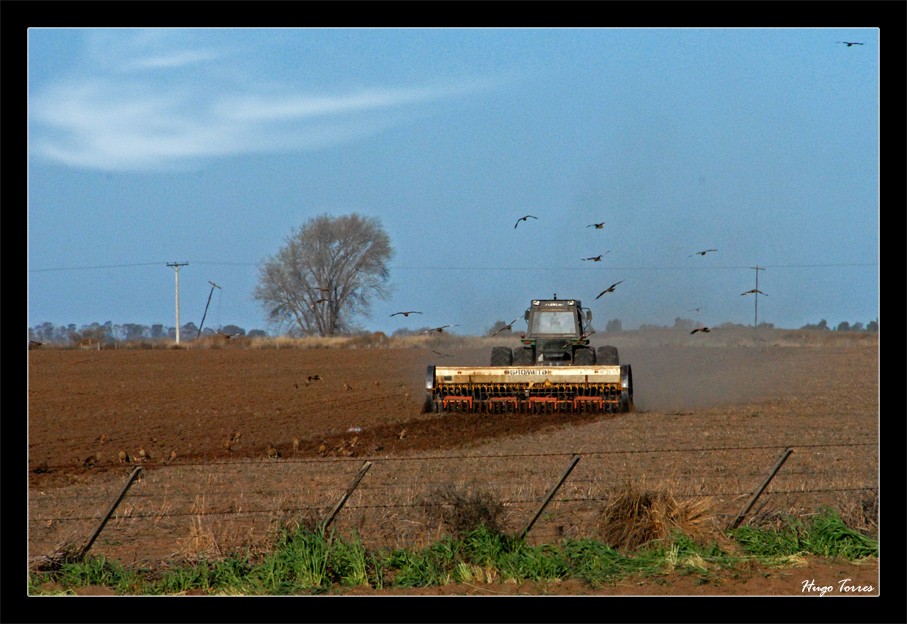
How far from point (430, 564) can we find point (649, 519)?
2059 millimetres

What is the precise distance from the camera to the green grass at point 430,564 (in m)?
8.70

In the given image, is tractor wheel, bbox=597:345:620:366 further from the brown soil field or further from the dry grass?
the dry grass

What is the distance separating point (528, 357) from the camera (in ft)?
79.4

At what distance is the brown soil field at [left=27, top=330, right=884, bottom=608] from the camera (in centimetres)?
998

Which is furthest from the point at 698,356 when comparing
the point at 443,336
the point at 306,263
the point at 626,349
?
the point at 306,263

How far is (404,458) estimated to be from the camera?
43.4 feet

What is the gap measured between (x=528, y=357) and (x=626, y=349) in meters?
21.4

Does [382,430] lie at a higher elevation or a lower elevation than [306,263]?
lower

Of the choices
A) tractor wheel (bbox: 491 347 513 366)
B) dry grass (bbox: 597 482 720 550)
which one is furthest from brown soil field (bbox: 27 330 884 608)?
tractor wheel (bbox: 491 347 513 366)

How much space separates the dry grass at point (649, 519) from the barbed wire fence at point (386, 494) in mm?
272

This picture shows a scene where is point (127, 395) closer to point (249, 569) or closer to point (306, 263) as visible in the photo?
point (249, 569)

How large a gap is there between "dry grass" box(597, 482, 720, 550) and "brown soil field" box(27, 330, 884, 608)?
176 mm
